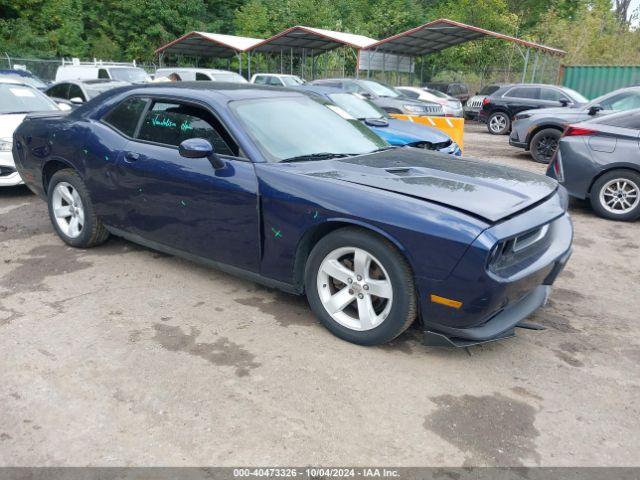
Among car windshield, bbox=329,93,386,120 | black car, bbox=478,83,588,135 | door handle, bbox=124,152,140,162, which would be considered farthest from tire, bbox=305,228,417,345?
black car, bbox=478,83,588,135

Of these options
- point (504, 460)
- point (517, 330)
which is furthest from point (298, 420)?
point (517, 330)

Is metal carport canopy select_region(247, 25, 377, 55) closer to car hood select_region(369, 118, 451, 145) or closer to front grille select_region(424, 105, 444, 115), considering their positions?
front grille select_region(424, 105, 444, 115)

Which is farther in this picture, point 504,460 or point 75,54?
point 75,54

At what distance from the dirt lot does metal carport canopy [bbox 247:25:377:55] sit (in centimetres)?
2307

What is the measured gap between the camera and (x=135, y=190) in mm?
4473

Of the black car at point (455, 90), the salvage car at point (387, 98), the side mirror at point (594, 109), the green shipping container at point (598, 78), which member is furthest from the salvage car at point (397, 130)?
the black car at point (455, 90)

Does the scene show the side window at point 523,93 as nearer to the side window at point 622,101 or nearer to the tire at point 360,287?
the side window at point 622,101

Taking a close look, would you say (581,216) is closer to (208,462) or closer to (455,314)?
(455,314)

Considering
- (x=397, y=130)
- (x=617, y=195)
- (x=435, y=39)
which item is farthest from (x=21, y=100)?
(x=435, y=39)

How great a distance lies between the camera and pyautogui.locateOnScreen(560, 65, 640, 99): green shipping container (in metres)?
19.1

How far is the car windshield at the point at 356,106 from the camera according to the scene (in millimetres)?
9120

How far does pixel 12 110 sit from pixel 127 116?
4.33 m

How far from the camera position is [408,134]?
8.08m

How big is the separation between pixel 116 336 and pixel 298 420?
1.49 meters
